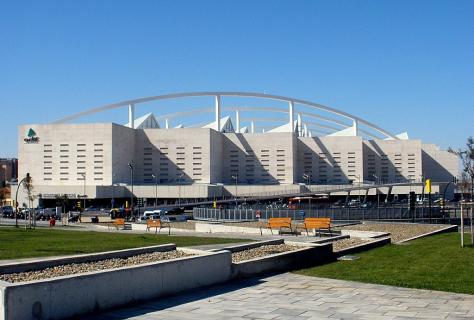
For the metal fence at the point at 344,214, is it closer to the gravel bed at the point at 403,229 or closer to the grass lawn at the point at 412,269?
the gravel bed at the point at 403,229

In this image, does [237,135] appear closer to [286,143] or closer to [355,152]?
[286,143]

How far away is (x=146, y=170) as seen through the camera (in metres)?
124

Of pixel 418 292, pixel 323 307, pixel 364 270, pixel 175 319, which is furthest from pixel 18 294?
pixel 364 270

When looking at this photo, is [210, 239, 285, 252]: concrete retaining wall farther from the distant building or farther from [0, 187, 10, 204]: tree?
the distant building

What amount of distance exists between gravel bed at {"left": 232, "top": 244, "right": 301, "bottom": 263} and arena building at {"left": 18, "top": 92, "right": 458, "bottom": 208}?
92304 millimetres

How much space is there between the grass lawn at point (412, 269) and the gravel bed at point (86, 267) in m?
3.22

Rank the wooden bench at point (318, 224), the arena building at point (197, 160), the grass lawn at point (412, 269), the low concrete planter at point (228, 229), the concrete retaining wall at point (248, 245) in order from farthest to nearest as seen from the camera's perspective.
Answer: the arena building at point (197, 160), the low concrete planter at point (228, 229), the wooden bench at point (318, 224), the concrete retaining wall at point (248, 245), the grass lawn at point (412, 269)

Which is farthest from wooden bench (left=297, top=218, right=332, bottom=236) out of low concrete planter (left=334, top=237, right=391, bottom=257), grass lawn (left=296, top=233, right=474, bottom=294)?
grass lawn (left=296, top=233, right=474, bottom=294)

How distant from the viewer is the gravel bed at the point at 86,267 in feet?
34.6

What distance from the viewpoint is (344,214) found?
44344mm

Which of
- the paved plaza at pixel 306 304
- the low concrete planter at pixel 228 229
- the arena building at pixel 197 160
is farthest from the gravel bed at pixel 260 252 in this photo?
the arena building at pixel 197 160

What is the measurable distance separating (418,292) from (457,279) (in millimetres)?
1701

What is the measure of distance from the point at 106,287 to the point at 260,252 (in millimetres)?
6643

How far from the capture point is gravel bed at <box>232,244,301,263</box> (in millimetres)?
14736
